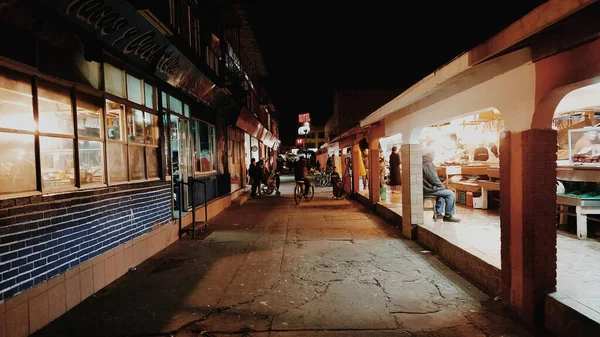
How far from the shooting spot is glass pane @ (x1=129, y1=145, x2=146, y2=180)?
24.0ft

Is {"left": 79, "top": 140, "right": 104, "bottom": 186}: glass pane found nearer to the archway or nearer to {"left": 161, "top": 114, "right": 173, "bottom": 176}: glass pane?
{"left": 161, "top": 114, "right": 173, "bottom": 176}: glass pane

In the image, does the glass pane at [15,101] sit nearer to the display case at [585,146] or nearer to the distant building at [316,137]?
the display case at [585,146]

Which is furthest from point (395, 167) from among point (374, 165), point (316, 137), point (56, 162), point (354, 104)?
point (316, 137)

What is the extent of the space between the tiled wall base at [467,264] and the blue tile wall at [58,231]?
6257mm

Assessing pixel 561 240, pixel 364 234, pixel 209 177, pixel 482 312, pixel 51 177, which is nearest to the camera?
pixel 482 312

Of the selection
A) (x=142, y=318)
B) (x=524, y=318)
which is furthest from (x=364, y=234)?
(x=142, y=318)

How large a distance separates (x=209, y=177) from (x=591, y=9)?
1149 cm

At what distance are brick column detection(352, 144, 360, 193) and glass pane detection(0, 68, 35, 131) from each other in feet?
43.6

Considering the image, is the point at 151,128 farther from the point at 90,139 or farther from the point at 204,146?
the point at 204,146

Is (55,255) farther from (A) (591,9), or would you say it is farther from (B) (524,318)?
(A) (591,9)

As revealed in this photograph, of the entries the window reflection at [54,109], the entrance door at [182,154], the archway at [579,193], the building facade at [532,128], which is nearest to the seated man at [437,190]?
the archway at [579,193]

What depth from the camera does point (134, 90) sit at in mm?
7707

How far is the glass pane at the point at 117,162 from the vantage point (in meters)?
6.50

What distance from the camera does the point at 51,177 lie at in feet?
16.6
